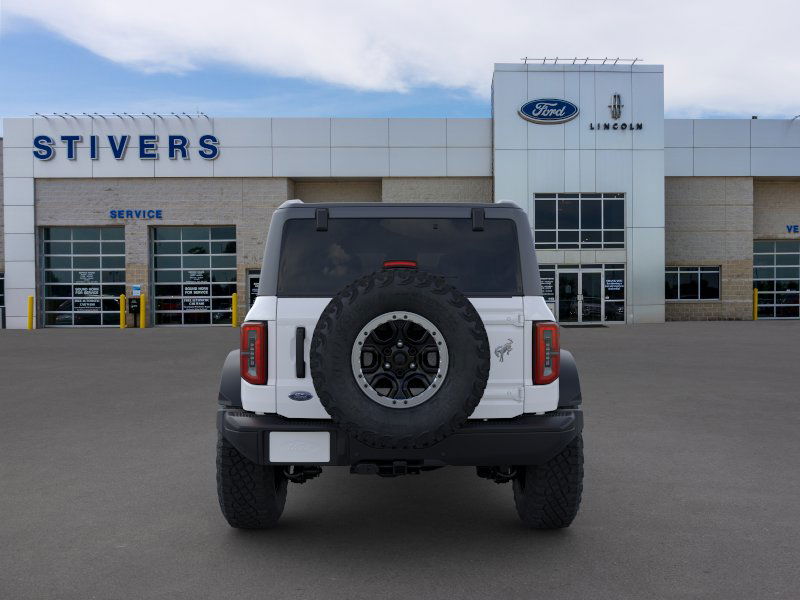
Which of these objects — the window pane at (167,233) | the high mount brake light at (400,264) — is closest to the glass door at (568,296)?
the window pane at (167,233)

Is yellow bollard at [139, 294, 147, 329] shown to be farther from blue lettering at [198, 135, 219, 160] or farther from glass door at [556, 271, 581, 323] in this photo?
glass door at [556, 271, 581, 323]

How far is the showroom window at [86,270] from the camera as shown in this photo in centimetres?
2900

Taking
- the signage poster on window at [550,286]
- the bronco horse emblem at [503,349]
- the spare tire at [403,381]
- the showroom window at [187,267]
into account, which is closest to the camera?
the spare tire at [403,381]

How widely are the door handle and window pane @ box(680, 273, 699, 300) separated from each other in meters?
28.9

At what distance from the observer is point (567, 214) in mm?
27953

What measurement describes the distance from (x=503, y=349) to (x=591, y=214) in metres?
25.6

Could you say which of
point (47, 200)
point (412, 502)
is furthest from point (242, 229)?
point (412, 502)

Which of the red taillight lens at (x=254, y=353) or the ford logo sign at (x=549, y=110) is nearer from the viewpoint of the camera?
the red taillight lens at (x=254, y=353)

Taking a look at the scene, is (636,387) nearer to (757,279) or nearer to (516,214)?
(516,214)

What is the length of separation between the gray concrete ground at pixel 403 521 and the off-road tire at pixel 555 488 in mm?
130

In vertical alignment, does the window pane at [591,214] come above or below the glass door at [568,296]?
above

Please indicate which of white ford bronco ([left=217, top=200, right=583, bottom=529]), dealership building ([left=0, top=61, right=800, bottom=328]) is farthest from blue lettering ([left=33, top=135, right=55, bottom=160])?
white ford bronco ([left=217, top=200, right=583, bottom=529])

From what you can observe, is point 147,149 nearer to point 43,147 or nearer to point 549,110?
point 43,147

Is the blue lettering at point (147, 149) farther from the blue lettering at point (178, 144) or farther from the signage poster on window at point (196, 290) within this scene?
the signage poster on window at point (196, 290)
